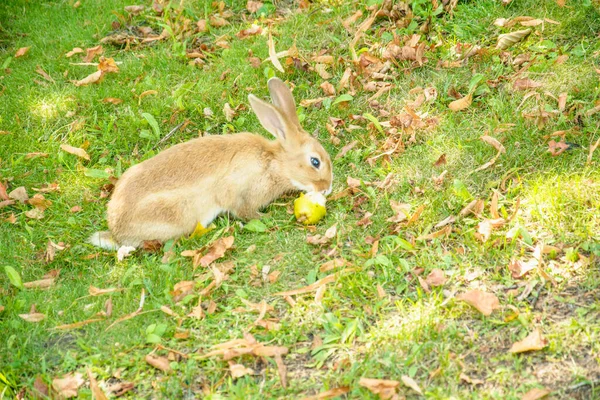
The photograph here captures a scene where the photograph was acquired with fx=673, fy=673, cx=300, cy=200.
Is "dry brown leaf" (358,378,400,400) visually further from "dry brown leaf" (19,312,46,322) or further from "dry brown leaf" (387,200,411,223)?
"dry brown leaf" (19,312,46,322)

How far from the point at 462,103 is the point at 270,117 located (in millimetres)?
1571

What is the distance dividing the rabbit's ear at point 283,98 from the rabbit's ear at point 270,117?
0.23ft

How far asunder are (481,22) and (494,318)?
3381 millimetres

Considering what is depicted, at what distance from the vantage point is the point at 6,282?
4715mm

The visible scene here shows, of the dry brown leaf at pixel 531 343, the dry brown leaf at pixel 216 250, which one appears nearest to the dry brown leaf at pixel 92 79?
the dry brown leaf at pixel 216 250

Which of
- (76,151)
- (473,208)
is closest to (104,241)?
(76,151)

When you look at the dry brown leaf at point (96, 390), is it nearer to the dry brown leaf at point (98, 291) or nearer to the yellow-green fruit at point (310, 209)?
the dry brown leaf at point (98, 291)

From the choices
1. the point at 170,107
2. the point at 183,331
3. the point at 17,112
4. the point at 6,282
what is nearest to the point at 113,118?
the point at 170,107

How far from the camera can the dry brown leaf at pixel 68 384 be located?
3789mm

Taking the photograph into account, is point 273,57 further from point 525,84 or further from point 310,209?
point 525,84

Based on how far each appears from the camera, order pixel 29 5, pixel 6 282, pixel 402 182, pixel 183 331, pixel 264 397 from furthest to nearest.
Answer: pixel 29 5, pixel 402 182, pixel 6 282, pixel 183 331, pixel 264 397

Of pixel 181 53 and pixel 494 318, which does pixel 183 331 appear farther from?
pixel 181 53

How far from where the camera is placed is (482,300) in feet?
12.6

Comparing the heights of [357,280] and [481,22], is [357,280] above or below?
below
